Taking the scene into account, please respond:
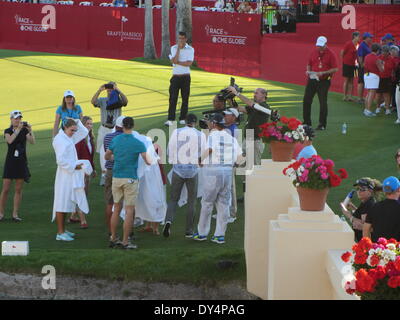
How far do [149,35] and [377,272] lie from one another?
101 feet

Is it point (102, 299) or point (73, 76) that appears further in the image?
point (73, 76)

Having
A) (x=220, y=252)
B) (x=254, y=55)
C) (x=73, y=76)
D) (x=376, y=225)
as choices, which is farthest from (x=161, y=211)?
(x=254, y=55)

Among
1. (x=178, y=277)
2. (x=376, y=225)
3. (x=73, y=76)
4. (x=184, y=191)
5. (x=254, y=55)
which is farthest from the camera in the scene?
(x=254, y=55)

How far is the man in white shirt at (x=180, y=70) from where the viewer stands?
58.6ft

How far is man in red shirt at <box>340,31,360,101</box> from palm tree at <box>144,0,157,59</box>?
43.1 feet

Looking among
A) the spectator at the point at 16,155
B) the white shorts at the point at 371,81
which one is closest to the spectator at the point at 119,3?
the white shorts at the point at 371,81

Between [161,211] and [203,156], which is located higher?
[203,156]

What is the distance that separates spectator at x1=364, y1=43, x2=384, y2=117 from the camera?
21125mm

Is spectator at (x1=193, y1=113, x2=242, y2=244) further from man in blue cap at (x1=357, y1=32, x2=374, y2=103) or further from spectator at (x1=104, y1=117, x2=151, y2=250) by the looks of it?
man in blue cap at (x1=357, y1=32, x2=374, y2=103)

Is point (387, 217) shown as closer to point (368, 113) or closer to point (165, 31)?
point (368, 113)

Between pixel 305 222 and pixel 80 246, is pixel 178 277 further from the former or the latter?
pixel 305 222

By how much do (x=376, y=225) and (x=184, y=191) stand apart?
4.79 meters

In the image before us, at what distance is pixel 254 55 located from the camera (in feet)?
109

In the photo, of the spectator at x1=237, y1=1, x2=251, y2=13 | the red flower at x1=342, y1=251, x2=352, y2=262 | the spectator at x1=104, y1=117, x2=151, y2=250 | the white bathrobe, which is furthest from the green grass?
the red flower at x1=342, y1=251, x2=352, y2=262
